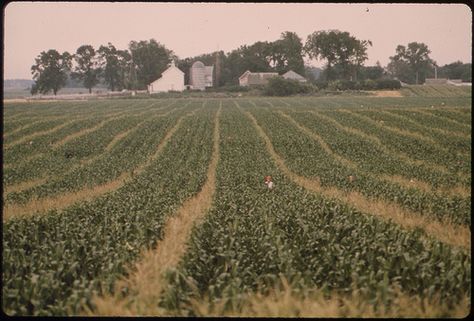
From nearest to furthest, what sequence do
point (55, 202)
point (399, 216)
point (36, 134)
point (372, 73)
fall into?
point (399, 216) → point (55, 202) → point (36, 134) → point (372, 73)

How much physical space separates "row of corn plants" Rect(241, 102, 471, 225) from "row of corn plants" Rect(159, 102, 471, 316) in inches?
70.2

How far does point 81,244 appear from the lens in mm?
8680

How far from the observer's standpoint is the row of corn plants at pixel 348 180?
1089 centimetres

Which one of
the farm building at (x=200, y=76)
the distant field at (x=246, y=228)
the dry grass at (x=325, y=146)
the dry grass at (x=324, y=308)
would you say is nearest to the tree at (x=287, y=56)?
the farm building at (x=200, y=76)

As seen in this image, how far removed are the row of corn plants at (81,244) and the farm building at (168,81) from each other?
7410 cm

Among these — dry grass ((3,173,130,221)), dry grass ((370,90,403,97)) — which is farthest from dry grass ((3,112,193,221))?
dry grass ((370,90,403,97))

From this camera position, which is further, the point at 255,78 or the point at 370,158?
the point at 255,78

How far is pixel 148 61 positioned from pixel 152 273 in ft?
288

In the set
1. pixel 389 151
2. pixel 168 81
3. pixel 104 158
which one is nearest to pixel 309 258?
pixel 389 151

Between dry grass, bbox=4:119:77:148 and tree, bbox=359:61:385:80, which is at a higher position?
tree, bbox=359:61:385:80

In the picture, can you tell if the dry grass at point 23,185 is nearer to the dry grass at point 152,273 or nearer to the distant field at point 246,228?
the distant field at point 246,228

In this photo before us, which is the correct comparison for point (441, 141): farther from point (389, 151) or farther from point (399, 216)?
point (399, 216)

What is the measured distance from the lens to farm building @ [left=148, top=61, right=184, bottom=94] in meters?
88.6

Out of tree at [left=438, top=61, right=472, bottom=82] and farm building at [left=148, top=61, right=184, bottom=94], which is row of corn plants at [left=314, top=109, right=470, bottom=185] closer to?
tree at [left=438, top=61, right=472, bottom=82]
